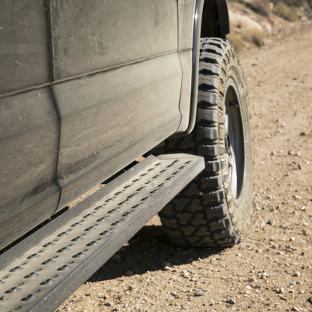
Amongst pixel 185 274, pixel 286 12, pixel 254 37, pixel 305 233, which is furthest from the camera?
pixel 286 12

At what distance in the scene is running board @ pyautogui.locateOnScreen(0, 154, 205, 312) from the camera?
1255 mm

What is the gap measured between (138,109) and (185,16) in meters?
0.69

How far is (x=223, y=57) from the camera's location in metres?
2.76

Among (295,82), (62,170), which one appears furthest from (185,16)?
(295,82)

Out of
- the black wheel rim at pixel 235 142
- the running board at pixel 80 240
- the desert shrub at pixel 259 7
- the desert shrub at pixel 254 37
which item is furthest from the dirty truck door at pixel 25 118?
the desert shrub at pixel 259 7

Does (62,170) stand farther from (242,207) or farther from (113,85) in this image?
(242,207)

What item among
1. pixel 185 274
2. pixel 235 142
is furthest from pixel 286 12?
pixel 185 274

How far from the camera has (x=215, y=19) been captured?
3.23m

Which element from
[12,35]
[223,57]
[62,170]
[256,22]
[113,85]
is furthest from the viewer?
[256,22]

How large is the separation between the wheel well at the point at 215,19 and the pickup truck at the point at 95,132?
566 millimetres

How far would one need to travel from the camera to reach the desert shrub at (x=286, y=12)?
15062 mm

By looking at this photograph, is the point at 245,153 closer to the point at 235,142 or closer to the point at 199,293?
the point at 235,142

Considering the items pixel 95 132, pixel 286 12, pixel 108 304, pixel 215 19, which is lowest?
pixel 108 304

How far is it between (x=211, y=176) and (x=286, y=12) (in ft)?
46.3
